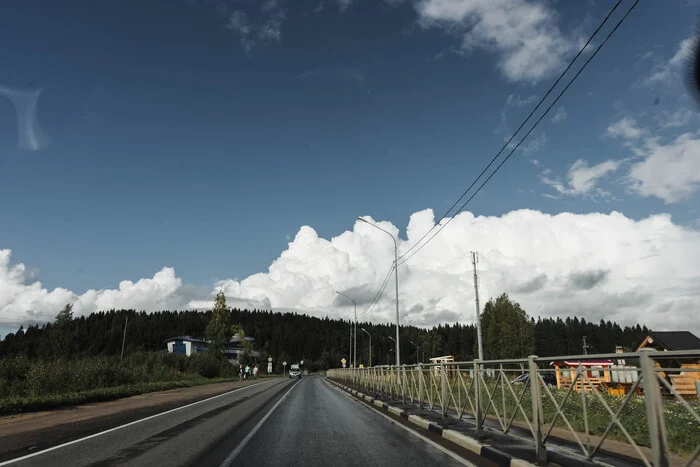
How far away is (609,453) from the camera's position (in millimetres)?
7152

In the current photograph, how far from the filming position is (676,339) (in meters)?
31.9

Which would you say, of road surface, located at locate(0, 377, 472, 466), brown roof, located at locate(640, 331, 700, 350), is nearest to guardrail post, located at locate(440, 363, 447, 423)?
road surface, located at locate(0, 377, 472, 466)

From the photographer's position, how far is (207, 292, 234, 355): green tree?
59438mm

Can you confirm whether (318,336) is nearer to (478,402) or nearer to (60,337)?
(60,337)

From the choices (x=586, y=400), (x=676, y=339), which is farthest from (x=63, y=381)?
(x=676, y=339)

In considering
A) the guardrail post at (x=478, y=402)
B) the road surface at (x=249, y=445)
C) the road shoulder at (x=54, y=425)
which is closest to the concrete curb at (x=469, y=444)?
the guardrail post at (x=478, y=402)

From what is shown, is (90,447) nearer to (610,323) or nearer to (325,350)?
(325,350)

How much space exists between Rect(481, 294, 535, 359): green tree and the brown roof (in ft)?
A: 146

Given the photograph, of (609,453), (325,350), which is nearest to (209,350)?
(609,453)

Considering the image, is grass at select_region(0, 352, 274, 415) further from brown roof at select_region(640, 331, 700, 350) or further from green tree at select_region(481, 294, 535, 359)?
green tree at select_region(481, 294, 535, 359)

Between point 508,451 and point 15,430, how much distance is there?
1144 cm

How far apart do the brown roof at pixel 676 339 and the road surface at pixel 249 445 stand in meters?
27.2

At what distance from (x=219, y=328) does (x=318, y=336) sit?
361 ft

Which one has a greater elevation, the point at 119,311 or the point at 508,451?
the point at 119,311
